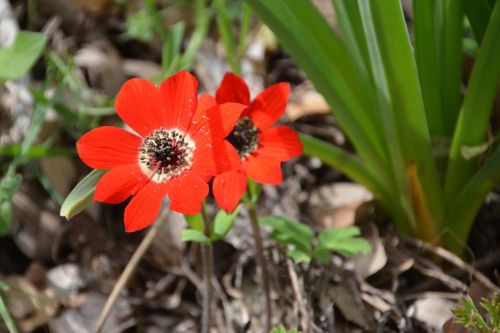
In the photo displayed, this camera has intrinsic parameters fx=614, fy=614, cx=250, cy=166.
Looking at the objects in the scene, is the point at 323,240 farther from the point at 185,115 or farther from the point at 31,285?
the point at 31,285

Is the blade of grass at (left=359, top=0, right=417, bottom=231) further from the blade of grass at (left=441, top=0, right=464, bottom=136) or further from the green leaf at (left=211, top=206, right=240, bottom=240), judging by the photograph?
the green leaf at (left=211, top=206, right=240, bottom=240)

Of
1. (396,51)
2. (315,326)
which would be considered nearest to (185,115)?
(396,51)

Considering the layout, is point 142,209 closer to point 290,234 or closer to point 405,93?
point 290,234

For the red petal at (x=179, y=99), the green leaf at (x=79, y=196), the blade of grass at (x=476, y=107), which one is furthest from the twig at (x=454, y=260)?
the green leaf at (x=79, y=196)

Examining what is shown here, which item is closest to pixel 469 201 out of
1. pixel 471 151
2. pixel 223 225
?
pixel 471 151

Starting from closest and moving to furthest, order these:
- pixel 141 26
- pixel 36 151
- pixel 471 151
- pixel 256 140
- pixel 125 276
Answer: pixel 256 140 → pixel 471 151 → pixel 125 276 → pixel 36 151 → pixel 141 26
